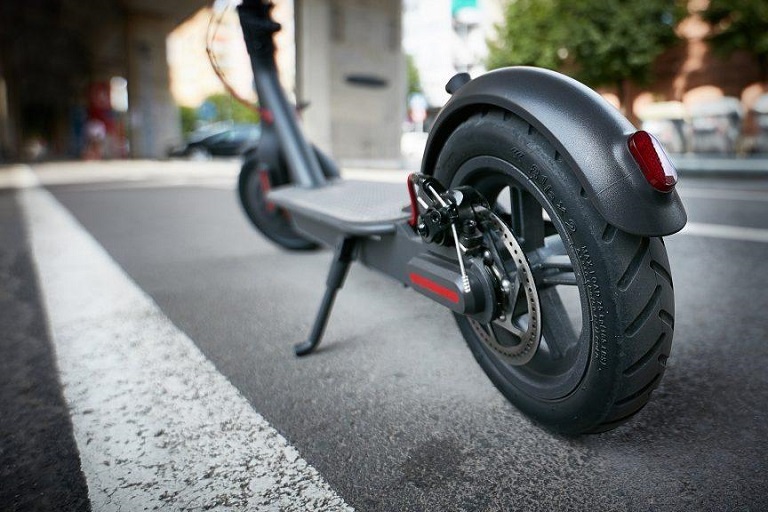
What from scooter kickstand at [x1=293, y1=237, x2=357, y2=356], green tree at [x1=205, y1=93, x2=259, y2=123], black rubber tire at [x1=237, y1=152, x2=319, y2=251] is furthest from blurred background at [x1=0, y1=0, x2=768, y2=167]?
green tree at [x1=205, y1=93, x2=259, y2=123]

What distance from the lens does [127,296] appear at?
8.94 ft

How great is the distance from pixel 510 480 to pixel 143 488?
792mm

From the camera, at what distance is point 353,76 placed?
51.8 ft

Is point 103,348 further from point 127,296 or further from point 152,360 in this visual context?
point 127,296

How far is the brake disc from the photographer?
1.32 m

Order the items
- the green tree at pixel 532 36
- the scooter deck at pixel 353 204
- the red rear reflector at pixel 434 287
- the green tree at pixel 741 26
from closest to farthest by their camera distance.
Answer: the red rear reflector at pixel 434 287, the scooter deck at pixel 353 204, the green tree at pixel 741 26, the green tree at pixel 532 36

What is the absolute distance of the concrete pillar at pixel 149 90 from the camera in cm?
2509

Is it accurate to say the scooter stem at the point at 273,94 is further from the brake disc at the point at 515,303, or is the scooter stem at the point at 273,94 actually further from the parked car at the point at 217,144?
the parked car at the point at 217,144

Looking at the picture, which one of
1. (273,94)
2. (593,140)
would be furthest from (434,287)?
(273,94)

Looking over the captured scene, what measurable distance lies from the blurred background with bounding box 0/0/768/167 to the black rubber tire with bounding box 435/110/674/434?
385 inches

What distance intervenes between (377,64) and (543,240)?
15755 millimetres

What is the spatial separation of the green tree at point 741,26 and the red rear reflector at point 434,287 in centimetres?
2079

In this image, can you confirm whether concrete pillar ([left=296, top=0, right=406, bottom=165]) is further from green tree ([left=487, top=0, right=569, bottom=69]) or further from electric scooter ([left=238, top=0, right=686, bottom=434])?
electric scooter ([left=238, top=0, right=686, bottom=434])

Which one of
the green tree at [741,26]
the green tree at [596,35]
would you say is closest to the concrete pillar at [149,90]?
the green tree at [596,35]
